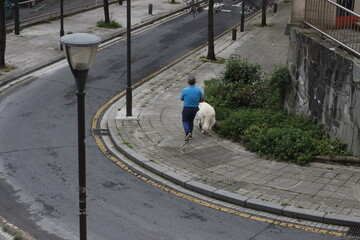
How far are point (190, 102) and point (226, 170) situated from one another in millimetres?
2273

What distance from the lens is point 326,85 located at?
49.1 ft

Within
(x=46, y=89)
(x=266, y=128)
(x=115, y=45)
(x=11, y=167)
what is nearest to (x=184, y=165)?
(x=266, y=128)

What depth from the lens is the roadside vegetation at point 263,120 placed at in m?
14.3

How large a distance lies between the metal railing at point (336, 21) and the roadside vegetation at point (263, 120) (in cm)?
178

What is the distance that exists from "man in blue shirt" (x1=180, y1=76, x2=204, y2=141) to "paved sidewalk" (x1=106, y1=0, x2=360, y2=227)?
41 centimetres

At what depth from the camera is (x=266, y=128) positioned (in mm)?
15508

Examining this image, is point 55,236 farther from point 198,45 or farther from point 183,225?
point 198,45

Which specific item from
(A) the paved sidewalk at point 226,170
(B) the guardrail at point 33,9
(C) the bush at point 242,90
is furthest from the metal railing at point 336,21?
(B) the guardrail at point 33,9

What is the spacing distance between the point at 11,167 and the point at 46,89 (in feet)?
24.1

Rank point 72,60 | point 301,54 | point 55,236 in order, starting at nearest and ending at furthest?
1. point 72,60
2. point 55,236
3. point 301,54

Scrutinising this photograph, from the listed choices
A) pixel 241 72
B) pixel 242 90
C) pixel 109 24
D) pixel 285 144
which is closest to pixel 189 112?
pixel 285 144

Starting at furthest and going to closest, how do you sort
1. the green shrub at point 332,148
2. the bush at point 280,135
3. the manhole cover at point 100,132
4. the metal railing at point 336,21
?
the manhole cover at point 100,132 → the metal railing at point 336,21 → the bush at point 280,135 → the green shrub at point 332,148

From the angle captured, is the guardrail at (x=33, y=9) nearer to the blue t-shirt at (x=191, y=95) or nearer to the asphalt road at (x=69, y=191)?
the asphalt road at (x=69, y=191)

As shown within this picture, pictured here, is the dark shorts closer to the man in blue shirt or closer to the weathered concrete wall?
the man in blue shirt
